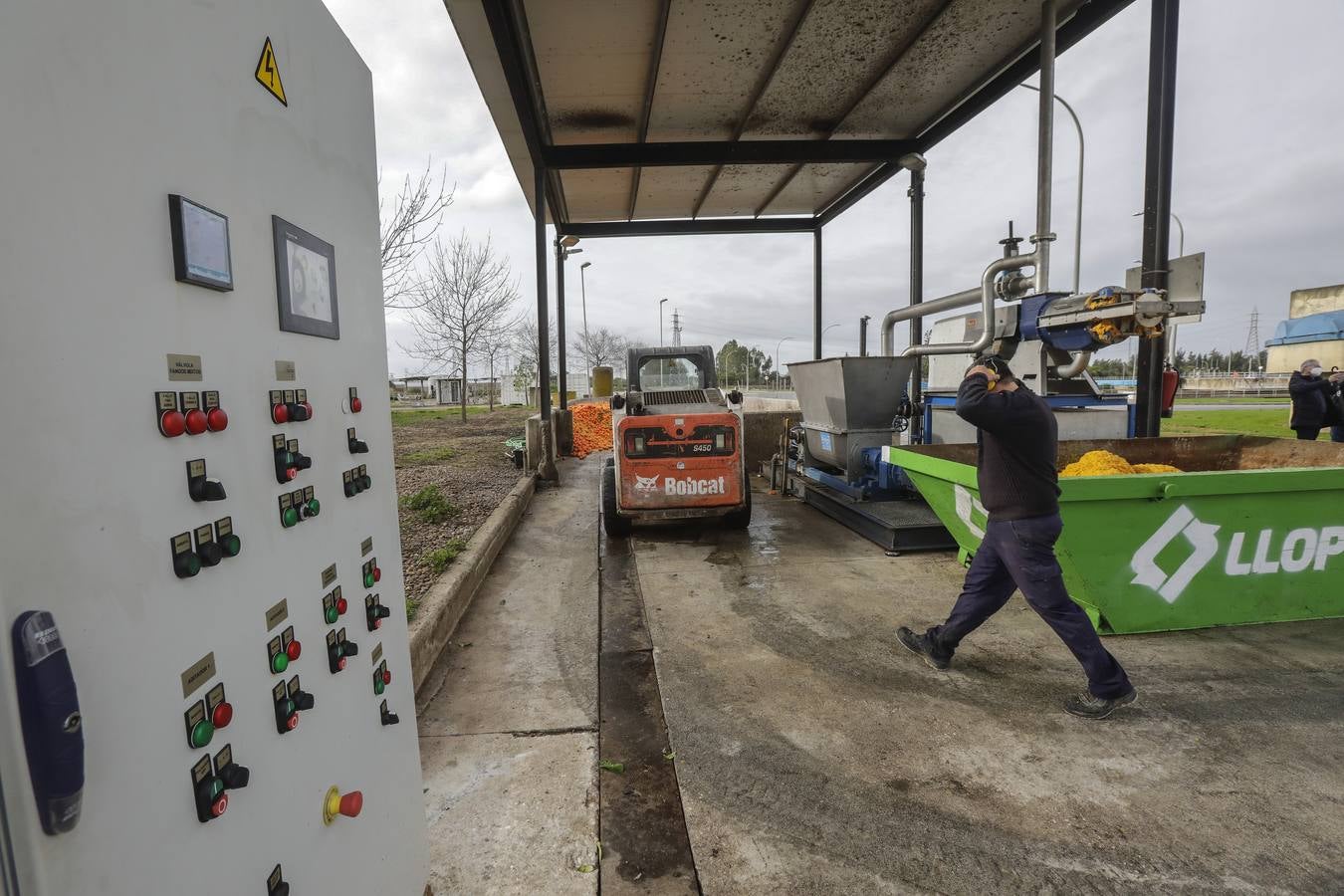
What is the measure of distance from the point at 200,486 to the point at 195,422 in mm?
106

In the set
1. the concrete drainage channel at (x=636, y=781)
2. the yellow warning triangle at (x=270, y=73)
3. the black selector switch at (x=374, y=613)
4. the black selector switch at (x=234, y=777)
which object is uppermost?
the yellow warning triangle at (x=270, y=73)

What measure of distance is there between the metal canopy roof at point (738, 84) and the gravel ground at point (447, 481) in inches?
168

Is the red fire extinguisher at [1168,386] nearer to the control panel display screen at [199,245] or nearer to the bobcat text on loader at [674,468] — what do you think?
the bobcat text on loader at [674,468]

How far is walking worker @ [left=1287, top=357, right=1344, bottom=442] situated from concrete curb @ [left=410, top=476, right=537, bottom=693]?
887cm

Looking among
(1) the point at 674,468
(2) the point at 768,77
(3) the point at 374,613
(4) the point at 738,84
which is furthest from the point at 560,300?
(3) the point at 374,613

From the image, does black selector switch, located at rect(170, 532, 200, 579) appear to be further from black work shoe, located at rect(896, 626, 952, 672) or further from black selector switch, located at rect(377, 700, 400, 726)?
black work shoe, located at rect(896, 626, 952, 672)

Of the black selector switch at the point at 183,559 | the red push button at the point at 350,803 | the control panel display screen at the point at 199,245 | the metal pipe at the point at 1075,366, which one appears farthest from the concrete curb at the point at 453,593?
the metal pipe at the point at 1075,366

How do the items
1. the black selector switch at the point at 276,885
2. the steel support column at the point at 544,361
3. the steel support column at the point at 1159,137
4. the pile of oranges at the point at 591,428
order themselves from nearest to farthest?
the black selector switch at the point at 276,885 → the steel support column at the point at 1159,137 → the steel support column at the point at 544,361 → the pile of oranges at the point at 591,428

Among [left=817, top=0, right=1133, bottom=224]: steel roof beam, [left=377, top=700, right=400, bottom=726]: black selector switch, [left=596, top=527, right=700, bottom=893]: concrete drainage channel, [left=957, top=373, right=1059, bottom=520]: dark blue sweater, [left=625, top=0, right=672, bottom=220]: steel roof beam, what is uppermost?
[left=625, top=0, right=672, bottom=220]: steel roof beam

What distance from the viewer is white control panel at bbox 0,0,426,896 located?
780mm

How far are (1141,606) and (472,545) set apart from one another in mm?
4687

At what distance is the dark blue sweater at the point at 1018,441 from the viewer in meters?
3.08

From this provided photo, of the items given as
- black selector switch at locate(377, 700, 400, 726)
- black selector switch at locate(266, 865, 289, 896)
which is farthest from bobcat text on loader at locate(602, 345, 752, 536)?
black selector switch at locate(266, 865, 289, 896)

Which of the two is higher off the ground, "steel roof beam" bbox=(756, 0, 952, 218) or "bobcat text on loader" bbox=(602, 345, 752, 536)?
"steel roof beam" bbox=(756, 0, 952, 218)
